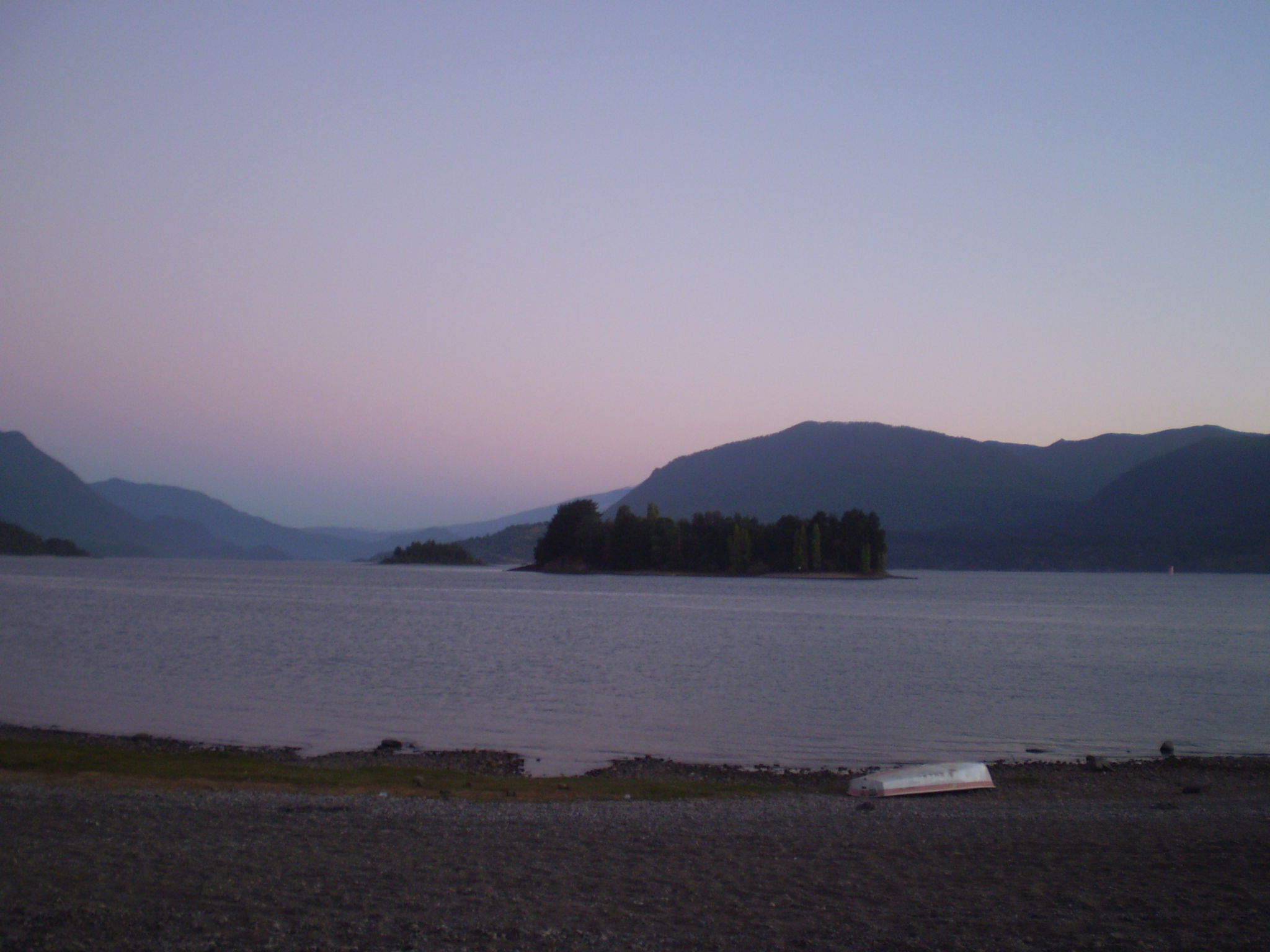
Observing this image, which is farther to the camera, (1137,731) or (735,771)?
(1137,731)

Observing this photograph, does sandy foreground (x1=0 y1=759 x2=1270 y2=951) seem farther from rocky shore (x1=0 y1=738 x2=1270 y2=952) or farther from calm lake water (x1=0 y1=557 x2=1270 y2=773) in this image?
calm lake water (x1=0 y1=557 x2=1270 y2=773)

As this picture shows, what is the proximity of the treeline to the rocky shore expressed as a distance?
151493 mm

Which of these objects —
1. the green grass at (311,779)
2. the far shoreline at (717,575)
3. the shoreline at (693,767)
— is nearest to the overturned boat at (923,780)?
the shoreline at (693,767)

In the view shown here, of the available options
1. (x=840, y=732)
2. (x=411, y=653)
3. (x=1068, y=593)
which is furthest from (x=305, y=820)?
(x=1068, y=593)

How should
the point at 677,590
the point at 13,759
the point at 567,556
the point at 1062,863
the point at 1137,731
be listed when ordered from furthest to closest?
the point at 567,556 → the point at 677,590 → the point at 1137,731 → the point at 13,759 → the point at 1062,863

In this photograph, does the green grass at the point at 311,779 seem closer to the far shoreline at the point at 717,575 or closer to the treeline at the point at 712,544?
the treeline at the point at 712,544

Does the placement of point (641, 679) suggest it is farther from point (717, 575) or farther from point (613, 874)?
point (717, 575)

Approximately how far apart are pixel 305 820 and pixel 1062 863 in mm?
9985

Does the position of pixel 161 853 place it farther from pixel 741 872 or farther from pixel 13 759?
pixel 13 759

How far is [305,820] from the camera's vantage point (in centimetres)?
1364

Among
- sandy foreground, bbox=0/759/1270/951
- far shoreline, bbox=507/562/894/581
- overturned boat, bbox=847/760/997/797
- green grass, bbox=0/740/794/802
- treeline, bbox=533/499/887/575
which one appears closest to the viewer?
sandy foreground, bbox=0/759/1270/951

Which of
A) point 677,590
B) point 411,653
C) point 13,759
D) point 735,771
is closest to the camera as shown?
point 13,759

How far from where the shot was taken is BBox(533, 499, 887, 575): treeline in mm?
166500

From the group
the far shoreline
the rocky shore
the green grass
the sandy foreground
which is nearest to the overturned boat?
the rocky shore
